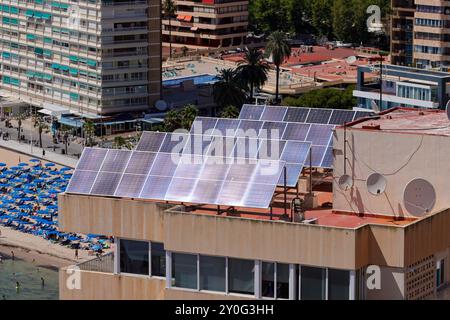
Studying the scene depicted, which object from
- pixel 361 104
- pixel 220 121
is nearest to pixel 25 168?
pixel 361 104

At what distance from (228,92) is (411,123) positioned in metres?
117

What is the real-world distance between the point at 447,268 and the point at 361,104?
114 metres

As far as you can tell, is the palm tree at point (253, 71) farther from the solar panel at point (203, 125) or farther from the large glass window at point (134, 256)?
the large glass window at point (134, 256)

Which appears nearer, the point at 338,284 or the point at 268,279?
the point at 338,284

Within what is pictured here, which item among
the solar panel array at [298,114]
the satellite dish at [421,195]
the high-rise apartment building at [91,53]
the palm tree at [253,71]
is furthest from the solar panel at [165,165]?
the palm tree at [253,71]

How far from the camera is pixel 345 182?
43406 millimetres

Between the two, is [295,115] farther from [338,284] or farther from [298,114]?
[338,284]

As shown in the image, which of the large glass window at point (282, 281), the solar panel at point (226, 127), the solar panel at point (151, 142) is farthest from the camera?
the solar panel at point (226, 127)

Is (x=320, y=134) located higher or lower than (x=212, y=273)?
higher

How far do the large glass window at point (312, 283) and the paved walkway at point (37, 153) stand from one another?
10857 centimetres

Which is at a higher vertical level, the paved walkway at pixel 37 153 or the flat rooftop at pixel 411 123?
the flat rooftop at pixel 411 123

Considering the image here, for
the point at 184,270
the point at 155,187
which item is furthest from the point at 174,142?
the point at 184,270

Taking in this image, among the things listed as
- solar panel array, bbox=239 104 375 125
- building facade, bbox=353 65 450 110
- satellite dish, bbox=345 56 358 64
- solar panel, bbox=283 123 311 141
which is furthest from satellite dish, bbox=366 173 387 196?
satellite dish, bbox=345 56 358 64

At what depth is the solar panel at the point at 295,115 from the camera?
171ft
